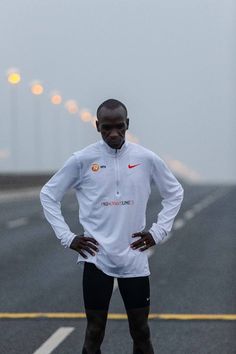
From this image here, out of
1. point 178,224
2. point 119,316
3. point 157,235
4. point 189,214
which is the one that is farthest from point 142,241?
point 189,214

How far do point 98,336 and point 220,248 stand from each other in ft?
41.9

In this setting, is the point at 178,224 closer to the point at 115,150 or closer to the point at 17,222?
the point at 17,222

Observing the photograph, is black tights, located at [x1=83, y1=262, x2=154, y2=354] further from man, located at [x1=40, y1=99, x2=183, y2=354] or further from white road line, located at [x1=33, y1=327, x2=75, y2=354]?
white road line, located at [x1=33, y1=327, x2=75, y2=354]

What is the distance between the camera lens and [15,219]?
27516 mm

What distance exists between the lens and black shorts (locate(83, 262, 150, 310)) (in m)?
5.07

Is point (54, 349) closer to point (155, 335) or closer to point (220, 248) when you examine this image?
point (155, 335)

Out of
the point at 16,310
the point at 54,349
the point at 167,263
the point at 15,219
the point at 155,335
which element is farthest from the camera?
the point at 15,219

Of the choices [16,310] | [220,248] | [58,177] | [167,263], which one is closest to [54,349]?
[16,310]

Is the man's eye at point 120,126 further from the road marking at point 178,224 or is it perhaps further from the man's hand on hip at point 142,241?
the road marking at point 178,224

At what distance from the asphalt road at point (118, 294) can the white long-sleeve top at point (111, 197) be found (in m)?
2.62

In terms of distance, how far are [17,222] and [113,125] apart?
2142cm

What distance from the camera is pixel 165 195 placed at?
17.3 feet

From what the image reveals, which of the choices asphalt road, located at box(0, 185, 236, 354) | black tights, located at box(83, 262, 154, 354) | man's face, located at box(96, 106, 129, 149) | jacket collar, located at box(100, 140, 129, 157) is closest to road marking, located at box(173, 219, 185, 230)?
asphalt road, located at box(0, 185, 236, 354)

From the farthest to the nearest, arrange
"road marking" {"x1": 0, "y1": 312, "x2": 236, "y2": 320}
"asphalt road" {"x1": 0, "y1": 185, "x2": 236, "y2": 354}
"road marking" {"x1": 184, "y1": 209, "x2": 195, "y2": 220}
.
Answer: "road marking" {"x1": 184, "y1": 209, "x2": 195, "y2": 220}, "road marking" {"x1": 0, "y1": 312, "x2": 236, "y2": 320}, "asphalt road" {"x1": 0, "y1": 185, "x2": 236, "y2": 354}
